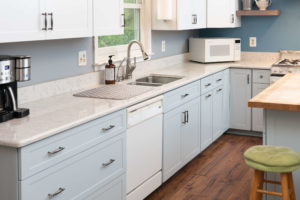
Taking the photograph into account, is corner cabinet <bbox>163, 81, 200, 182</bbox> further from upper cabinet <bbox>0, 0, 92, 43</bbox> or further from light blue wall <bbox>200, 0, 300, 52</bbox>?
light blue wall <bbox>200, 0, 300, 52</bbox>

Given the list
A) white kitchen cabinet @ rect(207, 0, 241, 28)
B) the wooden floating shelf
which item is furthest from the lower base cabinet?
the wooden floating shelf

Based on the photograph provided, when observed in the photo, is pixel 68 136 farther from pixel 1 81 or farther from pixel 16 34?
pixel 16 34

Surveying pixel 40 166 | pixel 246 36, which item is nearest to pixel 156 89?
pixel 40 166

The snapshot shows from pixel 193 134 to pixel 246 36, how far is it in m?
2.15

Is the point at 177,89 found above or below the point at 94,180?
above

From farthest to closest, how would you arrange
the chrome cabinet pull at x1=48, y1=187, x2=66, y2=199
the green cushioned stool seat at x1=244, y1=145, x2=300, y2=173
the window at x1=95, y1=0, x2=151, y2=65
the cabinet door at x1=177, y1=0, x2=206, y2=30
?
the cabinet door at x1=177, y1=0, x2=206, y2=30
the window at x1=95, y1=0, x2=151, y2=65
the green cushioned stool seat at x1=244, y1=145, x2=300, y2=173
the chrome cabinet pull at x1=48, y1=187, x2=66, y2=199

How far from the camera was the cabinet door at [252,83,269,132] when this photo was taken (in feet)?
17.9

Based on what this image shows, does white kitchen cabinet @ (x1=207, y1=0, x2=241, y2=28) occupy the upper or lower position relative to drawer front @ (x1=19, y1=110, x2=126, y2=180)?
upper

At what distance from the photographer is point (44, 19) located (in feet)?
9.16

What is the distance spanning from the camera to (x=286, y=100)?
9.92 feet

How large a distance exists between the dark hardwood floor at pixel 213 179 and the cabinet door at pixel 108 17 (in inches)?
53.2

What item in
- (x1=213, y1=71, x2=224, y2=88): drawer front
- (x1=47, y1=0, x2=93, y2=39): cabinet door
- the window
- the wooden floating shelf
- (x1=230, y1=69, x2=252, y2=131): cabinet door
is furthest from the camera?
the wooden floating shelf

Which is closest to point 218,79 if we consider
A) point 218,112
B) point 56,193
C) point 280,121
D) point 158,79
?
point 218,112

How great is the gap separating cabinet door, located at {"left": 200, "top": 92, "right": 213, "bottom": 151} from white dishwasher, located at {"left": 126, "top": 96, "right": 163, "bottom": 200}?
1086 mm
